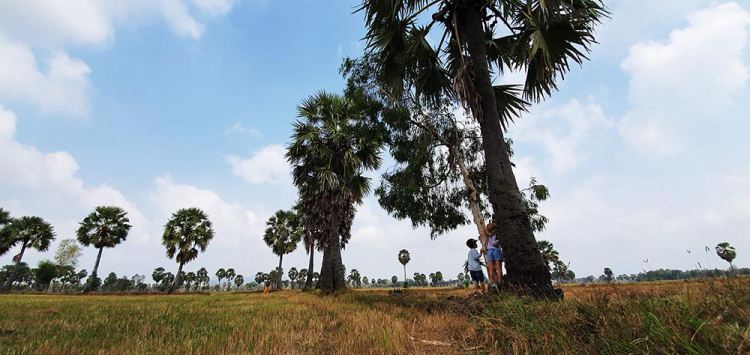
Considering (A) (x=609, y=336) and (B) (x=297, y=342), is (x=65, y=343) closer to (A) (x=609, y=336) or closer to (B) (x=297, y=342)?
(B) (x=297, y=342)

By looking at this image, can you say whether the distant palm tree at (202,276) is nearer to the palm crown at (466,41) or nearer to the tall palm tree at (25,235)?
the tall palm tree at (25,235)

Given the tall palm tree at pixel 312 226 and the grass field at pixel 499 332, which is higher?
the tall palm tree at pixel 312 226

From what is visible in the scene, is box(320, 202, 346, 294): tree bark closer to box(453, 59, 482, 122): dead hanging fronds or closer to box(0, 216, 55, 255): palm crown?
box(453, 59, 482, 122): dead hanging fronds

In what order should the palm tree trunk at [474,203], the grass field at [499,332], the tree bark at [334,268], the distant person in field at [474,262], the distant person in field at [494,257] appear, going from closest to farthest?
the grass field at [499,332], the distant person in field at [494,257], the distant person in field at [474,262], the palm tree trunk at [474,203], the tree bark at [334,268]

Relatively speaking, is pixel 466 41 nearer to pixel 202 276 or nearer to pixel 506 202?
pixel 506 202

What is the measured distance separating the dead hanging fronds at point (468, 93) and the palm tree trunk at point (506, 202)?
0.55 feet

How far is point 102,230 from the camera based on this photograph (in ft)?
98.1

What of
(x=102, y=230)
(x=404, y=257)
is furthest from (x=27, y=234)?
(x=404, y=257)

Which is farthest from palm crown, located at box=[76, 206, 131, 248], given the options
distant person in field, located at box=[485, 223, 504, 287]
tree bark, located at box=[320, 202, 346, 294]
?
distant person in field, located at box=[485, 223, 504, 287]

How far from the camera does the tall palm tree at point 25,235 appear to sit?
3470 centimetres

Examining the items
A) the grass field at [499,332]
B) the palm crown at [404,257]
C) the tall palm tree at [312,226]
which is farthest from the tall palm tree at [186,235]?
the palm crown at [404,257]

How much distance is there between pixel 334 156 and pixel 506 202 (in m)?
10.8

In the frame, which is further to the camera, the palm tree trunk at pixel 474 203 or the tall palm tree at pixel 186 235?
the tall palm tree at pixel 186 235

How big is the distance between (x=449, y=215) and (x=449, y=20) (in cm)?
735
